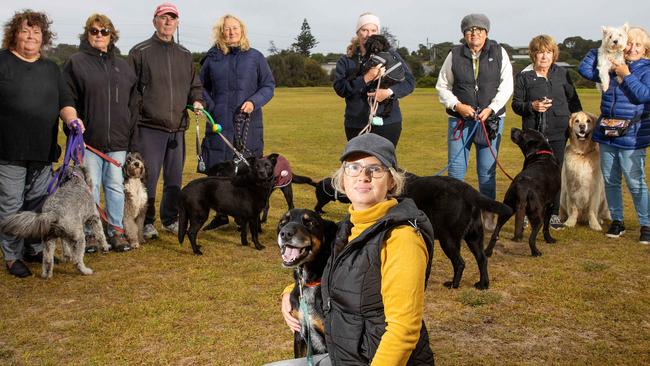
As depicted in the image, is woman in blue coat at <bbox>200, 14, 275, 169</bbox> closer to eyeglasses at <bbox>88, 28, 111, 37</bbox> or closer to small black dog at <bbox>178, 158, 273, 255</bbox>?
small black dog at <bbox>178, 158, 273, 255</bbox>

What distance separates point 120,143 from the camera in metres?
5.72

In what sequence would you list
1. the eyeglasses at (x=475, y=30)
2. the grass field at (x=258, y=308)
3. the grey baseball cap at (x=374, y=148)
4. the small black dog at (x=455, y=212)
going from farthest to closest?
1. the eyeglasses at (x=475, y=30)
2. the small black dog at (x=455, y=212)
3. the grass field at (x=258, y=308)
4. the grey baseball cap at (x=374, y=148)

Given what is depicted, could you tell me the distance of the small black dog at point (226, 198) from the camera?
5930mm

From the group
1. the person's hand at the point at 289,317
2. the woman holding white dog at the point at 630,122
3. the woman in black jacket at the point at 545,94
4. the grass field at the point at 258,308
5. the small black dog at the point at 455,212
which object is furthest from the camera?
the woman in black jacket at the point at 545,94

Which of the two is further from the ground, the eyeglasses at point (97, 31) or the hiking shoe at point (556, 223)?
the eyeglasses at point (97, 31)

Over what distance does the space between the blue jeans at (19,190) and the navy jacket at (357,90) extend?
112 inches

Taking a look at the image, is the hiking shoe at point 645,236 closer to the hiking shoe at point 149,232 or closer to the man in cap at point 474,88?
the man in cap at point 474,88

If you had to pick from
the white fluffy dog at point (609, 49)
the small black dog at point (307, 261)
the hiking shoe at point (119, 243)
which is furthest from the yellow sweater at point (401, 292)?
the white fluffy dog at point (609, 49)

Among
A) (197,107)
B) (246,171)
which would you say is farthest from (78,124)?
(246,171)

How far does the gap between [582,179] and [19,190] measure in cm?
588

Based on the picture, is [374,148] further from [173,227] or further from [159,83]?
[173,227]

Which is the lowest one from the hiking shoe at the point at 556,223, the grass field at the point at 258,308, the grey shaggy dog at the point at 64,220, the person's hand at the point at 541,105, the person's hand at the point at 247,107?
the grass field at the point at 258,308

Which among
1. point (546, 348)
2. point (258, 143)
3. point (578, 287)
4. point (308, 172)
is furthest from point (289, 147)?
point (546, 348)

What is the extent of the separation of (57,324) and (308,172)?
24.2ft
